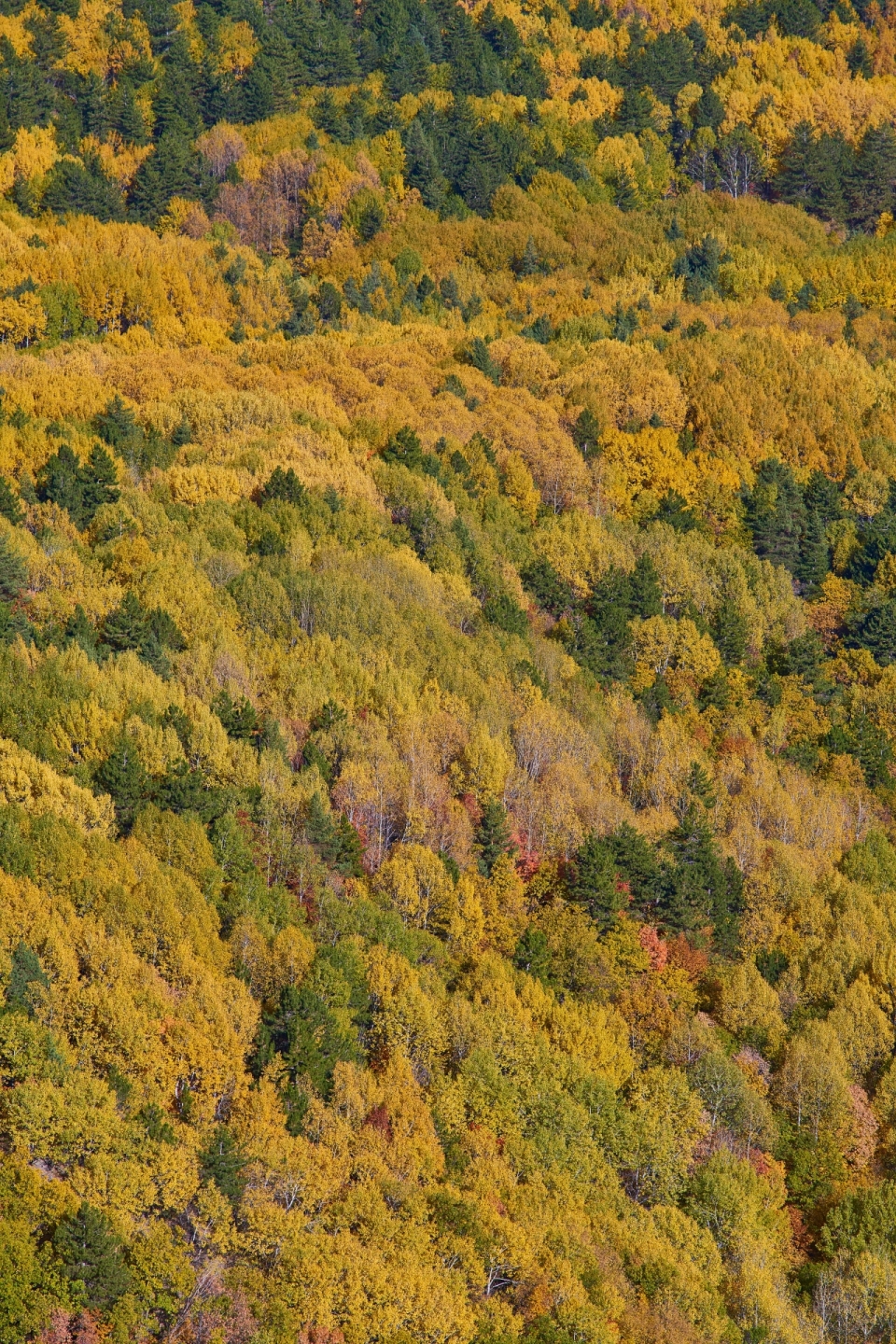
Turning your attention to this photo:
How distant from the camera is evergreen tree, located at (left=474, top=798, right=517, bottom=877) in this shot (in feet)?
322

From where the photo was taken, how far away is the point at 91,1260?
220 feet

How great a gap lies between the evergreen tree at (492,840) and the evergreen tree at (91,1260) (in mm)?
35223

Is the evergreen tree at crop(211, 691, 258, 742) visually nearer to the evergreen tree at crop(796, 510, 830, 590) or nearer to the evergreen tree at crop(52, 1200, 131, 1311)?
the evergreen tree at crop(52, 1200, 131, 1311)

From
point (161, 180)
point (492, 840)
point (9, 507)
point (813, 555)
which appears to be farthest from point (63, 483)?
point (161, 180)

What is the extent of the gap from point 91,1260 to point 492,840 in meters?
37.4

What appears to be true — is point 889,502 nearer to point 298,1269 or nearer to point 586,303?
point 586,303

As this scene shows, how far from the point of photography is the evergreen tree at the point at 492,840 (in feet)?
322

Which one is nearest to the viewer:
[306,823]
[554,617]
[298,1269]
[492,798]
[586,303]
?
[298,1269]

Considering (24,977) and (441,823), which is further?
(441,823)

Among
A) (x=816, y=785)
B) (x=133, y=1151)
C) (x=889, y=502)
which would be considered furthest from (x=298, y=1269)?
(x=889, y=502)

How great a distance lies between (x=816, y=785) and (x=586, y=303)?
78835 millimetres

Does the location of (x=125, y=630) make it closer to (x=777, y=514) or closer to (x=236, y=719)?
(x=236, y=719)

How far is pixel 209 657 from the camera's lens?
106000 mm

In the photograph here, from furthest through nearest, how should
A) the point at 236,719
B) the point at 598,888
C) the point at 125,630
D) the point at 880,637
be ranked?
the point at 880,637, the point at 125,630, the point at 236,719, the point at 598,888
